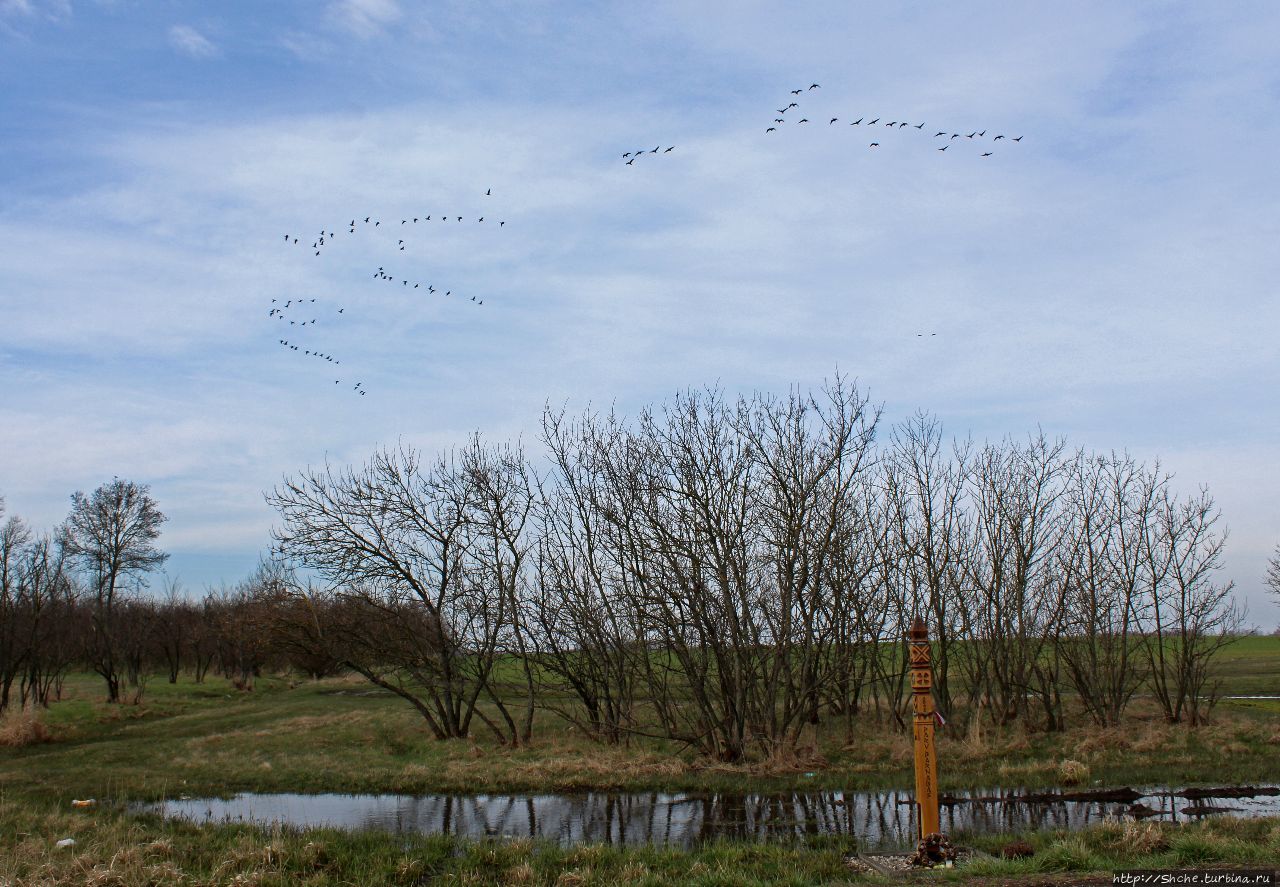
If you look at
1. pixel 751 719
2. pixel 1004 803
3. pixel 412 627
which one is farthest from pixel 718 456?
pixel 412 627

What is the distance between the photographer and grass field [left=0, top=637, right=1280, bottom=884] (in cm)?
885

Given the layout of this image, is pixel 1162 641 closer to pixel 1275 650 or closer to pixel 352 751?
pixel 352 751

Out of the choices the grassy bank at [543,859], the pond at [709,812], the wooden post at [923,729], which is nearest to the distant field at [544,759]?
the pond at [709,812]

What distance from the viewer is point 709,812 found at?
14.1m

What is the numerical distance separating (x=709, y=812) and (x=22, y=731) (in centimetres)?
2426

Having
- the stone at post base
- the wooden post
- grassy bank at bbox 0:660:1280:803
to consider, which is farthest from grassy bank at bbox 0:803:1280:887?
grassy bank at bbox 0:660:1280:803

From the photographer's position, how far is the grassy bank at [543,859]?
321 inches

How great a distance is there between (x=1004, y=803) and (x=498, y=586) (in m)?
15.3

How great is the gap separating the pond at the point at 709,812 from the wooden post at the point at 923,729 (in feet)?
5.15

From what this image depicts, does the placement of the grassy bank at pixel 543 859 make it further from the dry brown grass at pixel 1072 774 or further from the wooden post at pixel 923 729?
the dry brown grass at pixel 1072 774

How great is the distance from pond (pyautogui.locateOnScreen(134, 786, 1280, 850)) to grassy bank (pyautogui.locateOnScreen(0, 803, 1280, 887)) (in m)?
1.39

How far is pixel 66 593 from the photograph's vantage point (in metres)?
45.6

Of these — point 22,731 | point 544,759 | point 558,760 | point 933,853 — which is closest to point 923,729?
point 933,853

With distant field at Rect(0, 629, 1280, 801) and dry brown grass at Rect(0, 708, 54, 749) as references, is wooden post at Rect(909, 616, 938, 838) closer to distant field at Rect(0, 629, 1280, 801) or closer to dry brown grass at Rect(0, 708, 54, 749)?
distant field at Rect(0, 629, 1280, 801)
